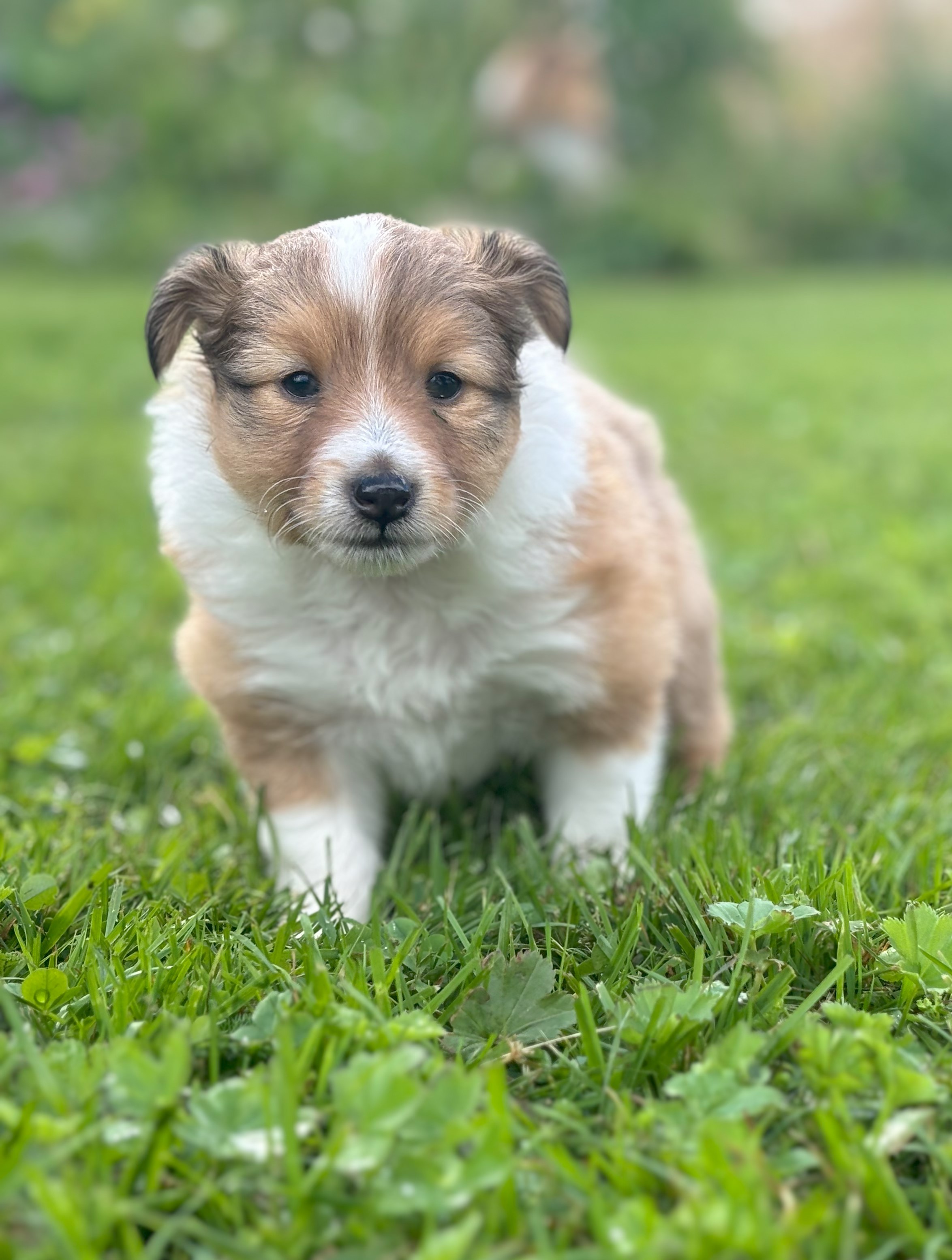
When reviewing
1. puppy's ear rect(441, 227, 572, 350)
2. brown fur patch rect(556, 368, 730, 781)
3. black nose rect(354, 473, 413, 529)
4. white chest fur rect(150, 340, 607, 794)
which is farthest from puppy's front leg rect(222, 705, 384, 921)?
puppy's ear rect(441, 227, 572, 350)

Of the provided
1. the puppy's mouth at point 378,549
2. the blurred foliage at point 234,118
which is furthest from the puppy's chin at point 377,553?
the blurred foliage at point 234,118

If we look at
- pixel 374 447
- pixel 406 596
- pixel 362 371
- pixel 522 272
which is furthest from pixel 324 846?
pixel 522 272

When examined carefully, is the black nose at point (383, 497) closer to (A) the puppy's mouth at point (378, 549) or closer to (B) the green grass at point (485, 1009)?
(A) the puppy's mouth at point (378, 549)

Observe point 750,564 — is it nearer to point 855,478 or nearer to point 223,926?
point 855,478

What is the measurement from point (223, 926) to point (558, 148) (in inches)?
872

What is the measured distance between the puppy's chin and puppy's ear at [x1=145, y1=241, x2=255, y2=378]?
0.53 meters

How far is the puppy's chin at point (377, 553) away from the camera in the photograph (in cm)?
268

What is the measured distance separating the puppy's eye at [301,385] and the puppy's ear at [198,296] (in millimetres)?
215

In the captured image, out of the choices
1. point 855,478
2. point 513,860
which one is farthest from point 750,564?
point 513,860

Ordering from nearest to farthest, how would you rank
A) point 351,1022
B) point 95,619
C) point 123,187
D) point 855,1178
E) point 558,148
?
point 855,1178, point 351,1022, point 95,619, point 123,187, point 558,148

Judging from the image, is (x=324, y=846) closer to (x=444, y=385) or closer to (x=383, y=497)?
(x=383, y=497)

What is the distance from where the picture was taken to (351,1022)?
2037mm

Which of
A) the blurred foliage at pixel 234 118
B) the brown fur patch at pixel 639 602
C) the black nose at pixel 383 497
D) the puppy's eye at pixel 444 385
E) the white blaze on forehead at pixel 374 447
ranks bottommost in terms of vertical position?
the brown fur patch at pixel 639 602

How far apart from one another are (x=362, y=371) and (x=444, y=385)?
0.19m
